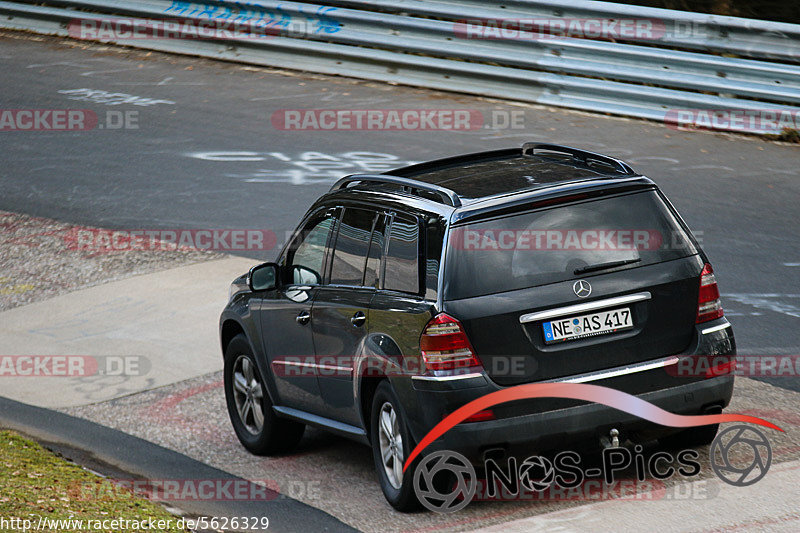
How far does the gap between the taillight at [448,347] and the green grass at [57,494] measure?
174 centimetres

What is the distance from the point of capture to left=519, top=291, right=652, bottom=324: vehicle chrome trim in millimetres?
6184

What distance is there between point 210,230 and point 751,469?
7.93 meters

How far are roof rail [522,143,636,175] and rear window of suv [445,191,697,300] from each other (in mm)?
321

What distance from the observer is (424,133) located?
16.4m

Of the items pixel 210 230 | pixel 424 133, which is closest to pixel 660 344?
pixel 210 230

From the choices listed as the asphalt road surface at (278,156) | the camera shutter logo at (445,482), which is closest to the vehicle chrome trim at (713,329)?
the camera shutter logo at (445,482)

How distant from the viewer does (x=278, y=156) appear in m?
15.9

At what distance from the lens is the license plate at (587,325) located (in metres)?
6.22

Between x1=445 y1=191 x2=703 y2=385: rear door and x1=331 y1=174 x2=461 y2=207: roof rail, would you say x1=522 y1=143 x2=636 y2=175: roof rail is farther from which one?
x1=331 y1=174 x2=461 y2=207: roof rail

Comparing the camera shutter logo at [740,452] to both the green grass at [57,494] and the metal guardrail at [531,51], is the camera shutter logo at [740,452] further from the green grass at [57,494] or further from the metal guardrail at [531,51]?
the metal guardrail at [531,51]

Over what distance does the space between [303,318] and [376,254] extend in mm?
787

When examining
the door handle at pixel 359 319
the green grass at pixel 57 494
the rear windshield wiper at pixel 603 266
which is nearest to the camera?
the rear windshield wiper at pixel 603 266

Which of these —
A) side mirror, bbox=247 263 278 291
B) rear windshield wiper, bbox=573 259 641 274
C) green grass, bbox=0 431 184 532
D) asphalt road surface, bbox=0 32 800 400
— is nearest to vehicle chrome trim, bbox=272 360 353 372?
side mirror, bbox=247 263 278 291

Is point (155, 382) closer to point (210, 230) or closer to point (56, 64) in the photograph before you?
point (210, 230)
